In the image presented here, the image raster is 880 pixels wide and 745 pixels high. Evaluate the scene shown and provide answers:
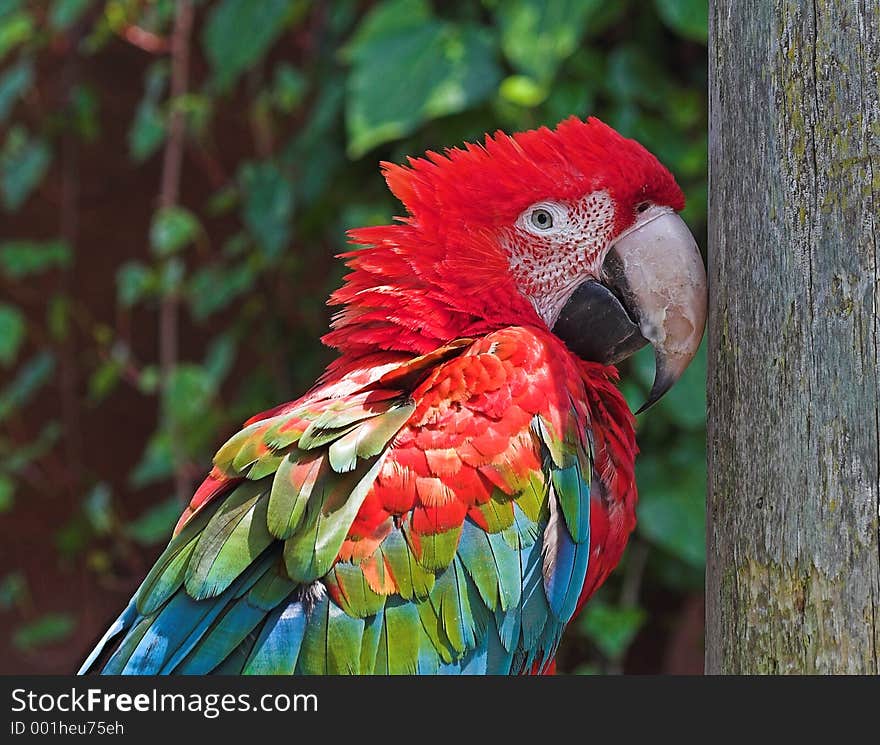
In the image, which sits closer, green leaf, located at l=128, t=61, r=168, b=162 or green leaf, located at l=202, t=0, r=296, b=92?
green leaf, located at l=202, t=0, r=296, b=92

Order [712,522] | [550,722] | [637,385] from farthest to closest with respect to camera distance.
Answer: [637,385]
[712,522]
[550,722]

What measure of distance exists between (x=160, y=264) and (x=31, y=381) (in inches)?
18.3

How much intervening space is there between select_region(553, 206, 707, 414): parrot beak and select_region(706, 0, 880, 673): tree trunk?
0.39 feet

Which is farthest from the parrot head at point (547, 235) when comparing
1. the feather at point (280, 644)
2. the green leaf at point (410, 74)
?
the green leaf at point (410, 74)

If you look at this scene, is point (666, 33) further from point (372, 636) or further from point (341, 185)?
point (372, 636)

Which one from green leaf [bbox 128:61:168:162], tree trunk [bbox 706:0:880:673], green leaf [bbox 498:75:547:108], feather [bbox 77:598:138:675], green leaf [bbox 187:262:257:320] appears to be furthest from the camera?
green leaf [bbox 128:61:168:162]

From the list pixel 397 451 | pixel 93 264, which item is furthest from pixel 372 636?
pixel 93 264

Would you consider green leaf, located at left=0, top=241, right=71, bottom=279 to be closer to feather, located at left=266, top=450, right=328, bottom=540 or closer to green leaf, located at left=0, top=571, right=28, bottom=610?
green leaf, located at left=0, top=571, right=28, bottom=610

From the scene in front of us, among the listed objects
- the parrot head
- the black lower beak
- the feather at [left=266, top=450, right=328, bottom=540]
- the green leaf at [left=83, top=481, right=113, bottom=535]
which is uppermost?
the parrot head

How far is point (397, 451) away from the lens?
92cm

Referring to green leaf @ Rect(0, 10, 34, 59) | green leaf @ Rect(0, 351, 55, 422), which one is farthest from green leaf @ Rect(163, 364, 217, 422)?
green leaf @ Rect(0, 10, 34, 59)

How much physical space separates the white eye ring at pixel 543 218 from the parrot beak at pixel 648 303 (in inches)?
2.4

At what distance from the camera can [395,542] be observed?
2.93 feet

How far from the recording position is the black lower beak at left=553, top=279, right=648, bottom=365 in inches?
40.9
